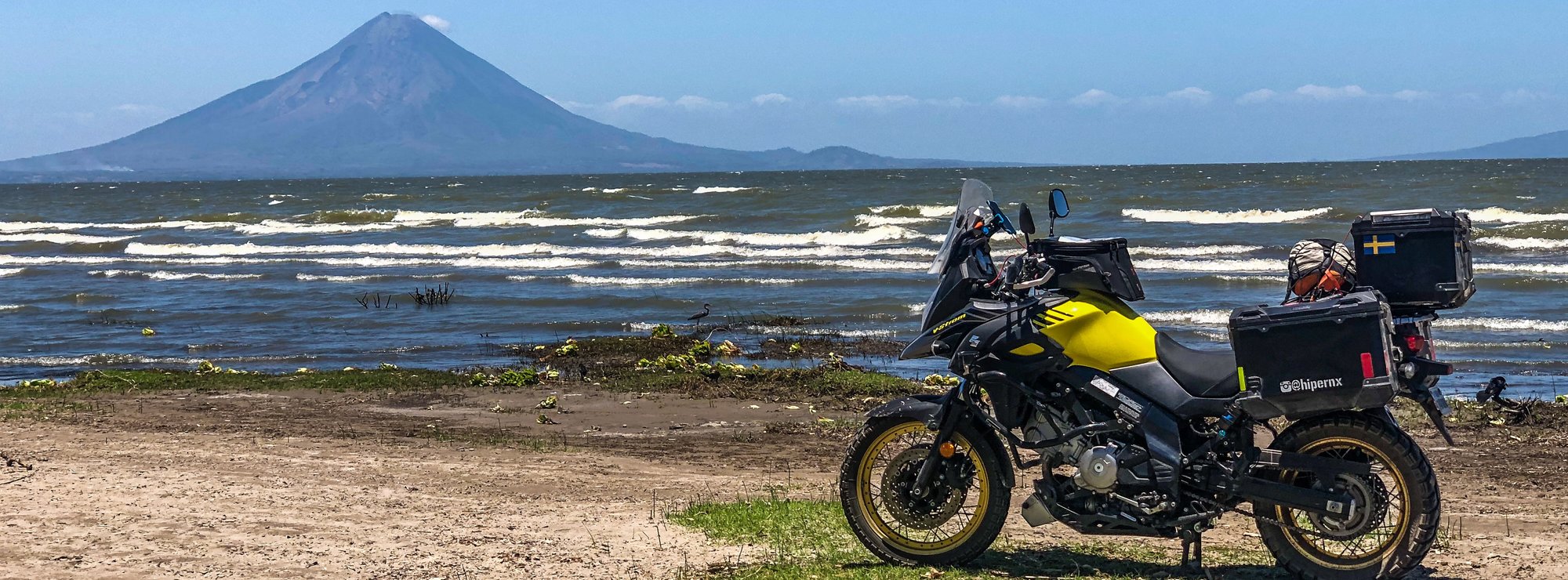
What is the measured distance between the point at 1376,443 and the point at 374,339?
16.0 metres

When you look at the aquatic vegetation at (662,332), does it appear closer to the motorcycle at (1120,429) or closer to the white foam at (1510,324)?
the white foam at (1510,324)

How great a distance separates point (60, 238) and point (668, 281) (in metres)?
29.2

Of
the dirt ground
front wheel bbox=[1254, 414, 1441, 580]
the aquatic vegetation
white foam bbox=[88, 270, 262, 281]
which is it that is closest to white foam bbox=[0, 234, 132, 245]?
white foam bbox=[88, 270, 262, 281]

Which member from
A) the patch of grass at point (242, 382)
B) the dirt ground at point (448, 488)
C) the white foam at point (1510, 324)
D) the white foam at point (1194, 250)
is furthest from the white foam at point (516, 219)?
the dirt ground at point (448, 488)

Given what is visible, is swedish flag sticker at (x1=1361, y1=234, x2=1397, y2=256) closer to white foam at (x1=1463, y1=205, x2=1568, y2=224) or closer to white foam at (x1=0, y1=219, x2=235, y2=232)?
white foam at (x1=1463, y1=205, x2=1568, y2=224)

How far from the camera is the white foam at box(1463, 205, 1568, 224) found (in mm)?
36787

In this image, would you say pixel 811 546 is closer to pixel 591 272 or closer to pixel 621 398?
pixel 621 398

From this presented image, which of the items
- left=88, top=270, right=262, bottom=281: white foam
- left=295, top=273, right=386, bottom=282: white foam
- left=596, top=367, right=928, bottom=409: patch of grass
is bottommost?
left=88, top=270, right=262, bottom=281: white foam

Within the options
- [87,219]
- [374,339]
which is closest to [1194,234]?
[374,339]

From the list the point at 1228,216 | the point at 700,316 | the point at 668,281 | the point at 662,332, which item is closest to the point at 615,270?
the point at 668,281

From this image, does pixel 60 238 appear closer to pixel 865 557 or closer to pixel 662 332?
pixel 662 332

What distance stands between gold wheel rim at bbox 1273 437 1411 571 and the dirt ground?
626mm

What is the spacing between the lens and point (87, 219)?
60.4 meters

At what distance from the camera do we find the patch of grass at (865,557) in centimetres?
595
